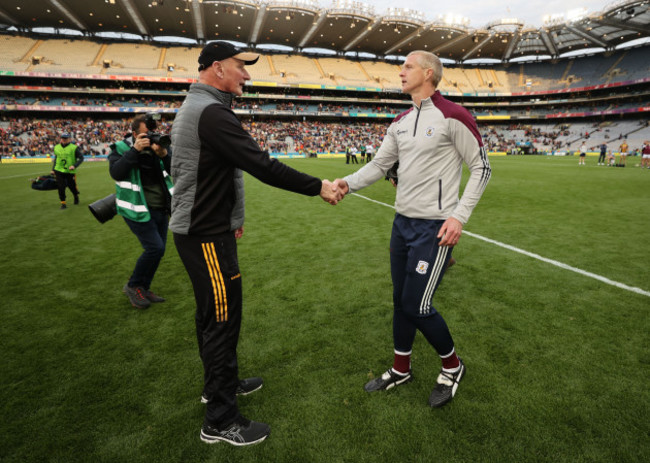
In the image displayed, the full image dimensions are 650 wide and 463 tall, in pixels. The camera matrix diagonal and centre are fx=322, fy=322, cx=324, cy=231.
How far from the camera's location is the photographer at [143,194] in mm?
3508

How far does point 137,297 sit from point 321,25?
1982 inches

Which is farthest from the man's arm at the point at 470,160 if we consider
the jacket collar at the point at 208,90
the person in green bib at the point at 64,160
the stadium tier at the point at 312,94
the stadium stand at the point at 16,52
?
the stadium stand at the point at 16,52

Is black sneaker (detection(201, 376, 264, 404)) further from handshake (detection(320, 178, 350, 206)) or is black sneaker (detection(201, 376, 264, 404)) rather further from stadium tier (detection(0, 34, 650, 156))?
stadium tier (detection(0, 34, 650, 156))

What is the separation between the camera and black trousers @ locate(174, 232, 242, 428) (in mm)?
2049

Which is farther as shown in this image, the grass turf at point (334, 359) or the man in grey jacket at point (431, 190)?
the man in grey jacket at point (431, 190)

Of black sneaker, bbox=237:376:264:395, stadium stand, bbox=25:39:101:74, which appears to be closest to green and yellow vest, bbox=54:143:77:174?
black sneaker, bbox=237:376:264:395

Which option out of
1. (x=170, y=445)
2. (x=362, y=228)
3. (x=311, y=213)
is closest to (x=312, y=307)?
(x=170, y=445)

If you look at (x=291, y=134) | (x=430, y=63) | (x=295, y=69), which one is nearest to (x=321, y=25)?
(x=295, y=69)

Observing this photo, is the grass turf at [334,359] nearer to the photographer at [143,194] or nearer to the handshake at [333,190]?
the photographer at [143,194]

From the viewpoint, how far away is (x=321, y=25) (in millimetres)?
44719

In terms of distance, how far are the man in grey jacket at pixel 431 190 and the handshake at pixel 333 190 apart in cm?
44

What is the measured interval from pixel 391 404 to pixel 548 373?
1366 mm

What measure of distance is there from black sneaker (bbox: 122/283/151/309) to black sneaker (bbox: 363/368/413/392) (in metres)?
2.84

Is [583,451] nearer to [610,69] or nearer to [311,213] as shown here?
[311,213]
